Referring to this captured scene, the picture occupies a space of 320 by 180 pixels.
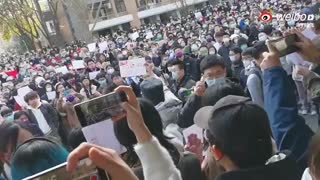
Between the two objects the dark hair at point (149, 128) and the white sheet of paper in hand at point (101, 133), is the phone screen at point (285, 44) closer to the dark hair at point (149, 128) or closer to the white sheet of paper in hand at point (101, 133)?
the dark hair at point (149, 128)

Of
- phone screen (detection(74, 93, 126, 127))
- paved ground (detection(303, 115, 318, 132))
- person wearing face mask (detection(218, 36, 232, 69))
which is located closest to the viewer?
phone screen (detection(74, 93, 126, 127))

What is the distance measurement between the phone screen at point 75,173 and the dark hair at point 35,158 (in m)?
0.82

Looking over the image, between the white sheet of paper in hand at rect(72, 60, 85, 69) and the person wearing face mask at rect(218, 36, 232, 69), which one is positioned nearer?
the person wearing face mask at rect(218, 36, 232, 69)

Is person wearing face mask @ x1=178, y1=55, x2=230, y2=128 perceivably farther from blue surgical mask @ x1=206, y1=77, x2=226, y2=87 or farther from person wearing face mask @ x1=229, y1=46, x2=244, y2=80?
person wearing face mask @ x1=229, y1=46, x2=244, y2=80

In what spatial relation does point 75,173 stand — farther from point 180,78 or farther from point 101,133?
point 180,78

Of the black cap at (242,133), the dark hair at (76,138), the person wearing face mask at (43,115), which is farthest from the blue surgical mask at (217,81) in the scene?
the person wearing face mask at (43,115)

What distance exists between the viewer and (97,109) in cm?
163

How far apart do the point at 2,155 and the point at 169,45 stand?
1133 cm

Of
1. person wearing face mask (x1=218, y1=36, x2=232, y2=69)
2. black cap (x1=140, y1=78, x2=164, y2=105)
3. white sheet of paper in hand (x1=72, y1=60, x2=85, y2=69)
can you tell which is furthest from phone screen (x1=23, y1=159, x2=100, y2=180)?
white sheet of paper in hand (x1=72, y1=60, x2=85, y2=69)

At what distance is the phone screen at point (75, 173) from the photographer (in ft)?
3.70

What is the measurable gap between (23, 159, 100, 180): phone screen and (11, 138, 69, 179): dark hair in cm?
82

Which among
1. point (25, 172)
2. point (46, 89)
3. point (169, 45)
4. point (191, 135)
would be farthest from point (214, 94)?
point (169, 45)

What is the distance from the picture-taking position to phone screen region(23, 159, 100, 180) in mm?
1127

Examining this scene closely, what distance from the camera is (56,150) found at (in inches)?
80.4
